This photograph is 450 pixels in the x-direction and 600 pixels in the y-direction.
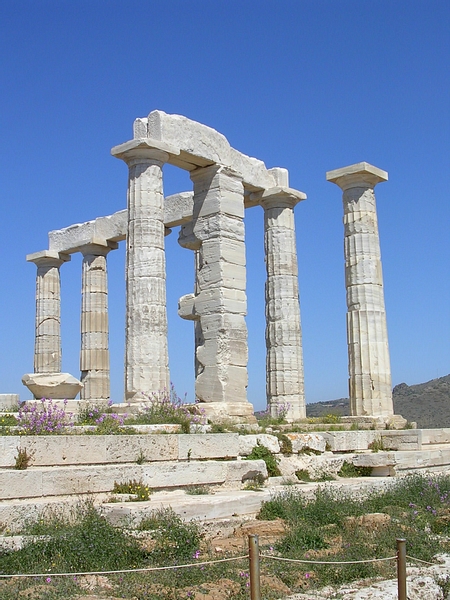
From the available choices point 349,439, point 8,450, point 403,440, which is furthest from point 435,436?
point 8,450

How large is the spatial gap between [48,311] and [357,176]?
13.5 m

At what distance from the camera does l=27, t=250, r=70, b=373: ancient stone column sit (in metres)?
29.3

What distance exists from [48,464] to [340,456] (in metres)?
6.79

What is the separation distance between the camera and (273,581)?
25.4ft

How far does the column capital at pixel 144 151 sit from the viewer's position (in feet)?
61.7

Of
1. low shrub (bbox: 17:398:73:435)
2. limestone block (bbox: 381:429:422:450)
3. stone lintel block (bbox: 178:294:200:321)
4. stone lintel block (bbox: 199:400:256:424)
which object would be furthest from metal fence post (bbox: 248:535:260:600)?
stone lintel block (bbox: 178:294:200:321)

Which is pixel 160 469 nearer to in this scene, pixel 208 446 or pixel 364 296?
pixel 208 446

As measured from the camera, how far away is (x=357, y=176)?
2291cm

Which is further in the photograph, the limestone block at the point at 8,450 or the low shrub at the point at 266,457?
the low shrub at the point at 266,457

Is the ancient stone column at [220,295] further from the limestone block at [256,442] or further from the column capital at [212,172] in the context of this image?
the limestone block at [256,442]

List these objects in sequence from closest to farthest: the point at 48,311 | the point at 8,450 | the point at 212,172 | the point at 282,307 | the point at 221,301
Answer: the point at 8,450 < the point at 221,301 < the point at 212,172 < the point at 282,307 < the point at 48,311

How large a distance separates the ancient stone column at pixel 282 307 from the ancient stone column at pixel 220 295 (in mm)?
2517

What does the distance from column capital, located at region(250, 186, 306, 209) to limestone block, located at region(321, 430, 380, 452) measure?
26.6 feet

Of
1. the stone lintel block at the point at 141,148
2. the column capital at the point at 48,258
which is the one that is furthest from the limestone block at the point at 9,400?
the column capital at the point at 48,258
